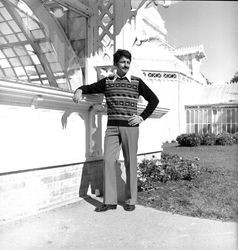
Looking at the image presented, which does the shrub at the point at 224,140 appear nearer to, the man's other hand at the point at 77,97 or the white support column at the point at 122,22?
the white support column at the point at 122,22

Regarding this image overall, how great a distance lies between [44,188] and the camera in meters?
4.26

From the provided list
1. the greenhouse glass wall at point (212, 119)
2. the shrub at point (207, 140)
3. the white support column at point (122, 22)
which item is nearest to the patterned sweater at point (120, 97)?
the white support column at point (122, 22)

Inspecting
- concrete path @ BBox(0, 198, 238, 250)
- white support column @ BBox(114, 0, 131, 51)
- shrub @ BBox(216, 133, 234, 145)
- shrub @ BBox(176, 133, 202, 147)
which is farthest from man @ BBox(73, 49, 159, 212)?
shrub @ BBox(216, 133, 234, 145)

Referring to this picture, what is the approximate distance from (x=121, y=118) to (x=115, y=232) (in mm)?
1429

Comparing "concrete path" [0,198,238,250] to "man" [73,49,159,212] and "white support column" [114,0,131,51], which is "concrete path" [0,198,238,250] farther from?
"white support column" [114,0,131,51]

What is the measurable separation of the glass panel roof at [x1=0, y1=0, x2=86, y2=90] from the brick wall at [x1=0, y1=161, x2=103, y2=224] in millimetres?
2267

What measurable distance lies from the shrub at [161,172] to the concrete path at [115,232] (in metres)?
0.83

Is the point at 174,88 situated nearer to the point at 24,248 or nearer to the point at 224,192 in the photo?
the point at 224,192

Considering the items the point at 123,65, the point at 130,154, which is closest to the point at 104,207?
the point at 130,154

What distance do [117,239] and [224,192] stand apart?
2377mm

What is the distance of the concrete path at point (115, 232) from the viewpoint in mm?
3139

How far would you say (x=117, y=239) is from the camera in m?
3.32

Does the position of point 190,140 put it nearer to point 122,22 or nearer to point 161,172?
point 161,172

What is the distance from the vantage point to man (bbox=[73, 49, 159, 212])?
4.25 metres
